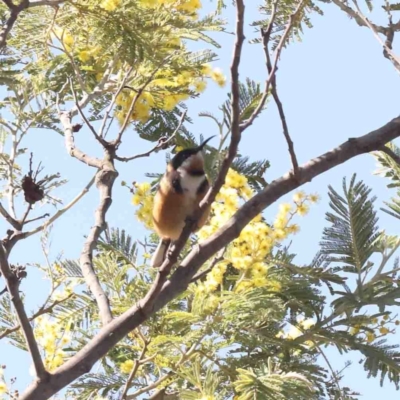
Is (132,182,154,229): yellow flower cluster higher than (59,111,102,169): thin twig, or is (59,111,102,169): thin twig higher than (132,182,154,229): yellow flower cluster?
(59,111,102,169): thin twig

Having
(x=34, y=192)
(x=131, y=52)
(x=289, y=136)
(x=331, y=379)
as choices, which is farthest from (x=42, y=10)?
(x=331, y=379)

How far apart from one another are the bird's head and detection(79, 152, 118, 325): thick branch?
45 cm

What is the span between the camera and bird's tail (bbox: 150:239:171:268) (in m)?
3.04

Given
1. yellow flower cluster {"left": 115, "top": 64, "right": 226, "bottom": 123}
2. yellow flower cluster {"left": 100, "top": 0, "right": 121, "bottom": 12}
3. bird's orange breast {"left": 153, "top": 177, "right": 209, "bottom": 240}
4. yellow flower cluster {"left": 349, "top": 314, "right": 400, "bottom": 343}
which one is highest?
yellow flower cluster {"left": 115, "top": 64, "right": 226, "bottom": 123}

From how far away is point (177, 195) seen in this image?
3.05 meters

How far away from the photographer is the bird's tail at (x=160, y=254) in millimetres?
3045

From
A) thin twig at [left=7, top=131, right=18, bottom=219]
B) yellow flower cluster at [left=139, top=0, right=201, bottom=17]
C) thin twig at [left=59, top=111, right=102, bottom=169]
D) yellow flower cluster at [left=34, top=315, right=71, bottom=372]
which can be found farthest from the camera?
thin twig at [left=59, top=111, right=102, bottom=169]

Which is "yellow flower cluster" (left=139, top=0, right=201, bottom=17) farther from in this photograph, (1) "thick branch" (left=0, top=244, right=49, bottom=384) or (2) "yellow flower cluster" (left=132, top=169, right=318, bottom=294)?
(1) "thick branch" (left=0, top=244, right=49, bottom=384)

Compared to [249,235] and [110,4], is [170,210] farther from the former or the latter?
[110,4]

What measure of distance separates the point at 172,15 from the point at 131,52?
32 centimetres

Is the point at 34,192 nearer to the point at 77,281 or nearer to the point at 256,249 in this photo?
the point at 256,249

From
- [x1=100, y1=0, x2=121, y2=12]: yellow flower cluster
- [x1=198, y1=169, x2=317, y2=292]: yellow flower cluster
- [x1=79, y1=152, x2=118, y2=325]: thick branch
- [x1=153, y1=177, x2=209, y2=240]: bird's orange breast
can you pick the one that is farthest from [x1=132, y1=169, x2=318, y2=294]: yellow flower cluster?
[x1=100, y1=0, x2=121, y2=12]: yellow flower cluster

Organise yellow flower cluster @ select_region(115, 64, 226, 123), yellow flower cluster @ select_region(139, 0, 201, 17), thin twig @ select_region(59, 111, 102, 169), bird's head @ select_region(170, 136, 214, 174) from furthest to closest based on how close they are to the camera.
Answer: bird's head @ select_region(170, 136, 214, 174), yellow flower cluster @ select_region(115, 64, 226, 123), thin twig @ select_region(59, 111, 102, 169), yellow flower cluster @ select_region(139, 0, 201, 17)

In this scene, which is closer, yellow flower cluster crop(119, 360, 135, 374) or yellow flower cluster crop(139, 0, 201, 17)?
yellow flower cluster crop(139, 0, 201, 17)
